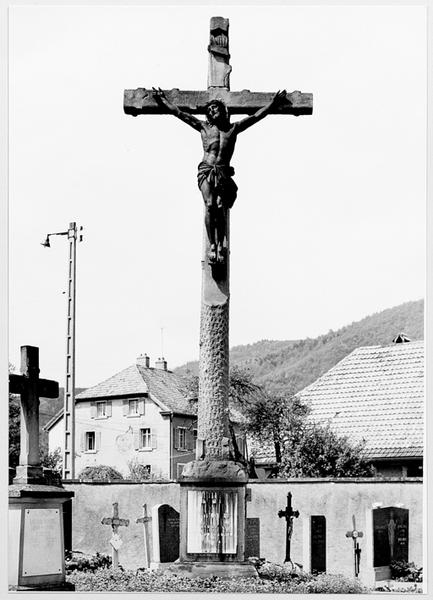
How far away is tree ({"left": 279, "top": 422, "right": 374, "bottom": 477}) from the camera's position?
28.3 metres

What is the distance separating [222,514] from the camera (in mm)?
12711

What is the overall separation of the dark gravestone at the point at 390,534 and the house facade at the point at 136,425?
21677 millimetres

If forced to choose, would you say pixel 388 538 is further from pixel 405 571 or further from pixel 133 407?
pixel 133 407

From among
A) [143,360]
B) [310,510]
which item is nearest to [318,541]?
[310,510]

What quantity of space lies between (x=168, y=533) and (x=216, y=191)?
11.3m

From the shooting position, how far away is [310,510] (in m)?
22.8

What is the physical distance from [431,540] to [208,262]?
14.8ft

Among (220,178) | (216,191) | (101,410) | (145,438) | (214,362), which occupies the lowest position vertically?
(145,438)

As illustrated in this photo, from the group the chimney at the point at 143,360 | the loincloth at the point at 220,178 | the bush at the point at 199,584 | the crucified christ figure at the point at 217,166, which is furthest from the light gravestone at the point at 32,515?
the chimney at the point at 143,360

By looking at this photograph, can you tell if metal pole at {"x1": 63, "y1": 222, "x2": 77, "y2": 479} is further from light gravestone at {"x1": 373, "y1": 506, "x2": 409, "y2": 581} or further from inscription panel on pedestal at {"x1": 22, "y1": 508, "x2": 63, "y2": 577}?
inscription panel on pedestal at {"x1": 22, "y1": 508, "x2": 63, "y2": 577}

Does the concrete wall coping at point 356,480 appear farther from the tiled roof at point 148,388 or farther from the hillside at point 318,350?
the hillside at point 318,350

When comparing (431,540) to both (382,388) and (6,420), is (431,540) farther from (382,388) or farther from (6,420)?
(382,388)

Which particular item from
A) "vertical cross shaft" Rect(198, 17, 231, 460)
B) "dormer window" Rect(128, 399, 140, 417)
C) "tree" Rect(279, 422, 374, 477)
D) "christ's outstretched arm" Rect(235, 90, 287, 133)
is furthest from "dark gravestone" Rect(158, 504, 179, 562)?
"dormer window" Rect(128, 399, 140, 417)

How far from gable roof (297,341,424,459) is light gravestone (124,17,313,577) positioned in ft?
50.9
